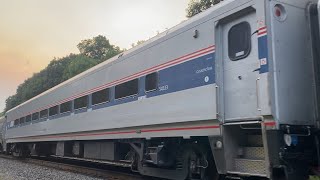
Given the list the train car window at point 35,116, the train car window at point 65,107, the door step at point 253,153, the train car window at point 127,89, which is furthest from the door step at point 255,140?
the train car window at point 35,116

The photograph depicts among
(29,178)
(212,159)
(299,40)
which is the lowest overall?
(29,178)

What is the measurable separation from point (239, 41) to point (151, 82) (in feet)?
10.2

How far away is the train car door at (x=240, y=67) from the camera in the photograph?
662 cm

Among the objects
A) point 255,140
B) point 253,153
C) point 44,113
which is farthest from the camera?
point 44,113

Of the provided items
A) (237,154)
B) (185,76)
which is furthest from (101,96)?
(237,154)

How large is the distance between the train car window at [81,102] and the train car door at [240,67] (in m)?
7.40

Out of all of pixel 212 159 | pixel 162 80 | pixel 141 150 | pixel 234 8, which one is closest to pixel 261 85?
pixel 234 8

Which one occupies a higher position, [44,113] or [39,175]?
[44,113]

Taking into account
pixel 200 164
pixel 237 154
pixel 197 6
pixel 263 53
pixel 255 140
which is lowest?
pixel 200 164

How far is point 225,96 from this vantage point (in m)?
7.22

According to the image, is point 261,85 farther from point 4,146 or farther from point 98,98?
point 4,146

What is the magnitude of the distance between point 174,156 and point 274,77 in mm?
3731

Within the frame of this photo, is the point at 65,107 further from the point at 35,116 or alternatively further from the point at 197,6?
the point at 197,6

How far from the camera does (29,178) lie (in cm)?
1182
